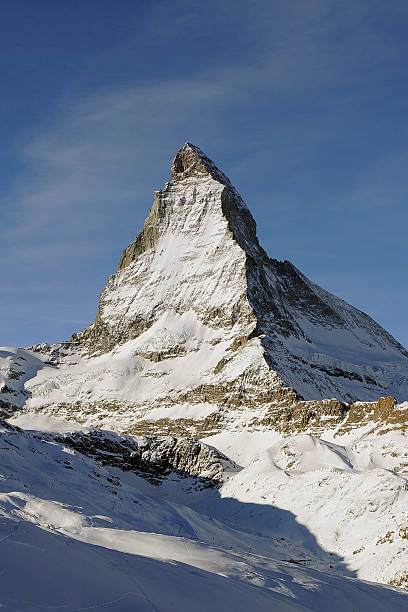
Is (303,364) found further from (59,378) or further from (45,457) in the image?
(45,457)

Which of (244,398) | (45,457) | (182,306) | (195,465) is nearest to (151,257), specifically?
(182,306)

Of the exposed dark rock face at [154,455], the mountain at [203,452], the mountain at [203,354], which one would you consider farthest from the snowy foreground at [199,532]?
the mountain at [203,354]

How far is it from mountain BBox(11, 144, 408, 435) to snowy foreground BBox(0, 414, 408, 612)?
2726 centimetres

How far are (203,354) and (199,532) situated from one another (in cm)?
11402

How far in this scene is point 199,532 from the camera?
44.0 meters

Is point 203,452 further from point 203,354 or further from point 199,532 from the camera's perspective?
point 203,354

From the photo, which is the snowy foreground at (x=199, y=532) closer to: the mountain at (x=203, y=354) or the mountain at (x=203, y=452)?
the mountain at (x=203, y=452)

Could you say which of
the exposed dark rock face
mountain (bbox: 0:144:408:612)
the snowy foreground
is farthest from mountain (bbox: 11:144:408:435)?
the snowy foreground

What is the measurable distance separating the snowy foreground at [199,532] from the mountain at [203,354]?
27257mm

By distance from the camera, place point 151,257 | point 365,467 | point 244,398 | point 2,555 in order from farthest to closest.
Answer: point 151,257
point 244,398
point 365,467
point 2,555

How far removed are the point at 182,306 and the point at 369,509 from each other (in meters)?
134

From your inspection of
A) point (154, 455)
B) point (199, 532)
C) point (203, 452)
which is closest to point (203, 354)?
point (154, 455)

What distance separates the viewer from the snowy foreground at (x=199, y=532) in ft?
35.6

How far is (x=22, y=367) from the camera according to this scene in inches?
6914
